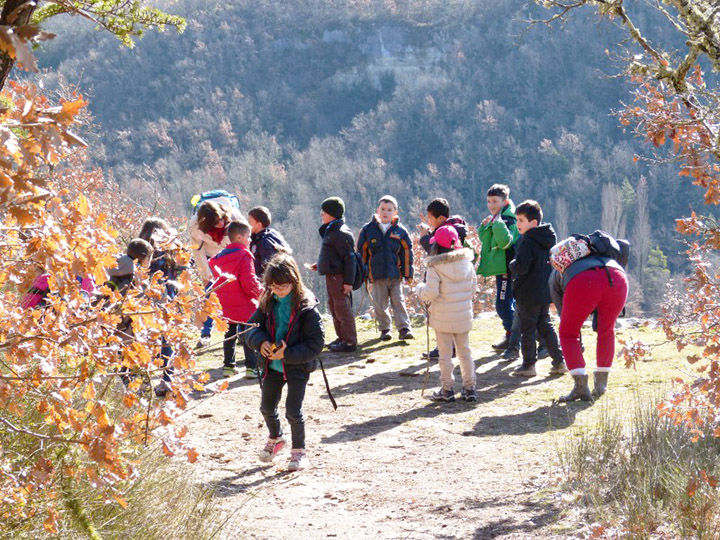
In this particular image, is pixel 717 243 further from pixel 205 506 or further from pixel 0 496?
pixel 0 496

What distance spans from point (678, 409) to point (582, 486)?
0.87 meters

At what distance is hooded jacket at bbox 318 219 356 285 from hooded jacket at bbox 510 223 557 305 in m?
2.05

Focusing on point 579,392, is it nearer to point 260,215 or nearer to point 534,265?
point 534,265

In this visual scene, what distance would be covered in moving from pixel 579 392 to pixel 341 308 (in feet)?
10.8

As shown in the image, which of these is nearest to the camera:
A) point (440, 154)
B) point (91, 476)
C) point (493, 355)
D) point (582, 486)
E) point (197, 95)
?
point (91, 476)

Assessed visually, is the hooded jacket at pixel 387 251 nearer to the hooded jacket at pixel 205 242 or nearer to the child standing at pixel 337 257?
the child standing at pixel 337 257

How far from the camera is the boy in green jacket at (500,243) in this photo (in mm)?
8805

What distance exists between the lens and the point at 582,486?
15.8ft

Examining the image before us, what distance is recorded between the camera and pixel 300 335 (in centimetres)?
557

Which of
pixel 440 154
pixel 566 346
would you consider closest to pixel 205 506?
pixel 566 346

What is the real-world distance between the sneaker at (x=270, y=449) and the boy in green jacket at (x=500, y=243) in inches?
152

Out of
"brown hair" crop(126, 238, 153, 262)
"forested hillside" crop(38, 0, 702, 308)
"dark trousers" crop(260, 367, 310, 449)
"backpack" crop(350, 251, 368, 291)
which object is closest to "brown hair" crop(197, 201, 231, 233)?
"brown hair" crop(126, 238, 153, 262)

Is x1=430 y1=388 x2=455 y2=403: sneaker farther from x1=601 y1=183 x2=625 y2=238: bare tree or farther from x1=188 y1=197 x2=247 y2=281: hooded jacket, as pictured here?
x1=601 y1=183 x2=625 y2=238: bare tree

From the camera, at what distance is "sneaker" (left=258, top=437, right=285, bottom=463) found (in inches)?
230
